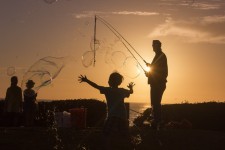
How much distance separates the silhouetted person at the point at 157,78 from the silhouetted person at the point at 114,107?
3.32 m

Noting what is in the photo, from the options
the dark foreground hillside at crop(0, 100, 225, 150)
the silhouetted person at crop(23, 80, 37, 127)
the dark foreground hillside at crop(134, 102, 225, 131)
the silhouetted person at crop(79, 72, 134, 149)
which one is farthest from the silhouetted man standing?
the silhouetted person at crop(79, 72, 134, 149)

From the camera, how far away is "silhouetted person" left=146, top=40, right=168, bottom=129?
1320 cm

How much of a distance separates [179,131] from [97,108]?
8860mm

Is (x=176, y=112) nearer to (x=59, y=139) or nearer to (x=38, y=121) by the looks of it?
(x=38, y=121)

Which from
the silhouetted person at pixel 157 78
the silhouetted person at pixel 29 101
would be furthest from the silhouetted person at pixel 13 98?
the silhouetted person at pixel 157 78

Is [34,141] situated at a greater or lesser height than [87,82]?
lesser

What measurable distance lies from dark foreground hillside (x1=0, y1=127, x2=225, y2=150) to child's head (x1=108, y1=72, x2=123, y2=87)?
1.81 meters

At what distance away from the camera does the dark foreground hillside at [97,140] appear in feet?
38.1

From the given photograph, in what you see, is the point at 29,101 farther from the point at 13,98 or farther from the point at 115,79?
the point at 115,79

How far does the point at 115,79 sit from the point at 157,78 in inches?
139

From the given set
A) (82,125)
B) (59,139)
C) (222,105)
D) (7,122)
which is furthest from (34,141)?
(222,105)

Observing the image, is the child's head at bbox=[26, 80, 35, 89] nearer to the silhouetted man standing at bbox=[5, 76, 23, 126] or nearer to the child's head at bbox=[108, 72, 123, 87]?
the silhouetted man standing at bbox=[5, 76, 23, 126]

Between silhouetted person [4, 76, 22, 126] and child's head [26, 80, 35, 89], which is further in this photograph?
child's head [26, 80, 35, 89]

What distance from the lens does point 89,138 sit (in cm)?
1218
